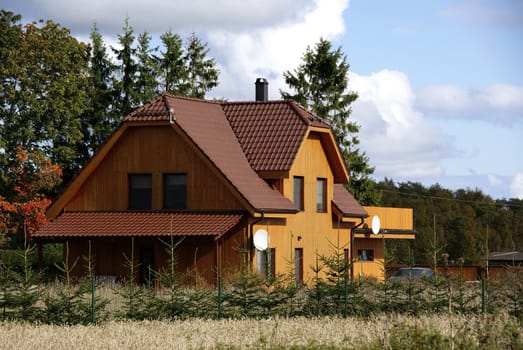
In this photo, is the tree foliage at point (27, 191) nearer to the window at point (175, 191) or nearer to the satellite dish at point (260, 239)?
the window at point (175, 191)

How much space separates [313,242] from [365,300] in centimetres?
1644

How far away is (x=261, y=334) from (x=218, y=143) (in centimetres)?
2167

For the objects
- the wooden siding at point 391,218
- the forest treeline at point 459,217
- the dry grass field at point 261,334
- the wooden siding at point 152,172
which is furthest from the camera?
the forest treeline at point 459,217

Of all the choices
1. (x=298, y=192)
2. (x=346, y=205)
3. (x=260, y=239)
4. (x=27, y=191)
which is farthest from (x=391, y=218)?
(x=27, y=191)

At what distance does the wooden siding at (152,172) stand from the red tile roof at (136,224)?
1.59ft

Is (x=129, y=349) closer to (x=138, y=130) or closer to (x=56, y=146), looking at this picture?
(x=138, y=130)

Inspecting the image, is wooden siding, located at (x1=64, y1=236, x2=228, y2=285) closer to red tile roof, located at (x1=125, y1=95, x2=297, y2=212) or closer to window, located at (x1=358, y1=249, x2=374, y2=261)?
red tile roof, located at (x1=125, y1=95, x2=297, y2=212)

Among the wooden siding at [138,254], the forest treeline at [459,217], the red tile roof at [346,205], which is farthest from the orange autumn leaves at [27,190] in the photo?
the forest treeline at [459,217]

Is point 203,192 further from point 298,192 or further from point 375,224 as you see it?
point 375,224

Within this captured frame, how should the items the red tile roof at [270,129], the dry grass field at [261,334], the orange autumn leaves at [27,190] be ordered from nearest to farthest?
1. the dry grass field at [261,334]
2. the red tile roof at [270,129]
3. the orange autumn leaves at [27,190]

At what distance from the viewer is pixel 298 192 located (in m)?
45.2

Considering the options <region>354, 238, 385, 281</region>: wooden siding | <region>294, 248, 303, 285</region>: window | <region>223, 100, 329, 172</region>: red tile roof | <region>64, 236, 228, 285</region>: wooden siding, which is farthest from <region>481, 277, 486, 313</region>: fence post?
<region>354, 238, 385, 281</region>: wooden siding

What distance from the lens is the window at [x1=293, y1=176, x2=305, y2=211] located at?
147 feet

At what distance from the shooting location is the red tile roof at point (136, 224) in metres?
40.6
